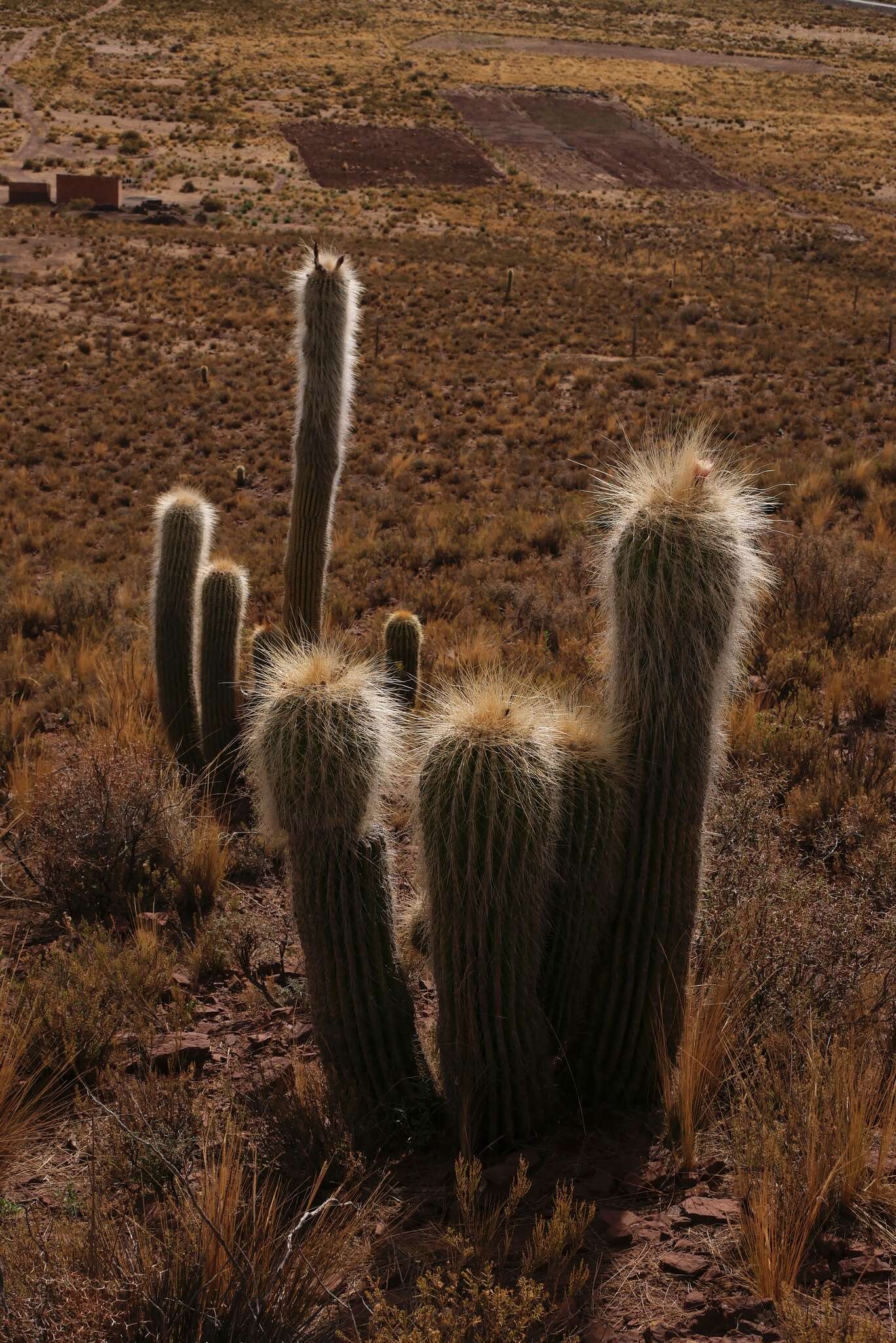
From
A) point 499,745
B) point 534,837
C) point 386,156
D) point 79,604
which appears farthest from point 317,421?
point 386,156

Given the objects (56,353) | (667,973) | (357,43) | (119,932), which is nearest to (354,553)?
(119,932)

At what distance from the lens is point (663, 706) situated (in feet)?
13.1

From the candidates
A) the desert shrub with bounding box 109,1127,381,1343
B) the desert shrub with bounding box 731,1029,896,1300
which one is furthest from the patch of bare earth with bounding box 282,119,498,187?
the desert shrub with bounding box 109,1127,381,1343

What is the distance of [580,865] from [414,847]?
→ 2.54 meters

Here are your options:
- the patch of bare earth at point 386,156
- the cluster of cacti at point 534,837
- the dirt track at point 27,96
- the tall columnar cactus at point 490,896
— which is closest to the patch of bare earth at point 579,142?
the patch of bare earth at point 386,156

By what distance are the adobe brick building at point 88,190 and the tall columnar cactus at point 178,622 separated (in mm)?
39589

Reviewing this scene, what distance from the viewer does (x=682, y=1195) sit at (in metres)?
3.66

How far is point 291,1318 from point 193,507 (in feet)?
19.0

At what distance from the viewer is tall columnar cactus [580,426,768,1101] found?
12.8 ft

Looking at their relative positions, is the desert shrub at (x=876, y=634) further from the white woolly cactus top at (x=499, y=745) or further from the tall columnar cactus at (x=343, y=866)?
the tall columnar cactus at (x=343, y=866)

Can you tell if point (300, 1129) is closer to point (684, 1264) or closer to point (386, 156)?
point (684, 1264)

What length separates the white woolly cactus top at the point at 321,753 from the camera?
396cm

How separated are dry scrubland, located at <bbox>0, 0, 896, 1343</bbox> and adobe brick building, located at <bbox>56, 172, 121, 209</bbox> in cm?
1174

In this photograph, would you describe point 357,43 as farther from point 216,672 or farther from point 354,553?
point 216,672
